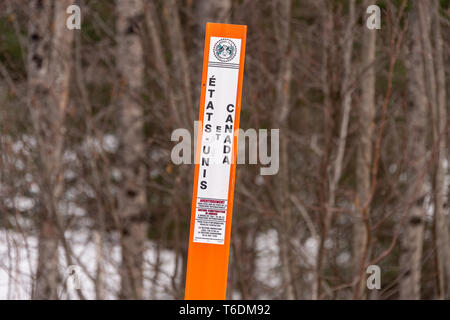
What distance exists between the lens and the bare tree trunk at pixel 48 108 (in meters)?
4.07

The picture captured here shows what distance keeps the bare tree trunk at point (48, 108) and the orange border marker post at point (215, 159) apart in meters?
2.20

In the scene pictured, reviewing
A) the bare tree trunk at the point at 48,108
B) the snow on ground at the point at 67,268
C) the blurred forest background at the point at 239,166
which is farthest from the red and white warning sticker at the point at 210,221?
the bare tree trunk at the point at 48,108

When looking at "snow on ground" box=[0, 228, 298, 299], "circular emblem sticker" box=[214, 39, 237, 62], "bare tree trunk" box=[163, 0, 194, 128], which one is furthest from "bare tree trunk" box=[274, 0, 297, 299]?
"circular emblem sticker" box=[214, 39, 237, 62]

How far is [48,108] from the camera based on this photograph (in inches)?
178

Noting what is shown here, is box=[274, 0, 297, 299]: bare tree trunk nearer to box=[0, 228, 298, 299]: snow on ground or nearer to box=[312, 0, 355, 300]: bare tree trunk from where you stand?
box=[0, 228, 298, 299]: snow on ground

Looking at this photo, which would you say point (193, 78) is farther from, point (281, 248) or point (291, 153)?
point (291, 153)

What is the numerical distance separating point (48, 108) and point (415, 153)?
119 inches

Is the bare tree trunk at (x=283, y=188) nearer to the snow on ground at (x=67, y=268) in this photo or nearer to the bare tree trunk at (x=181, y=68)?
the snow on ground at (x=67, y=268)

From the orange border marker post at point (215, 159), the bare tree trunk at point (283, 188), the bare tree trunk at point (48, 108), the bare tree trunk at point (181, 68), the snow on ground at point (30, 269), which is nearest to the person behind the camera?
the orange border marker post at point (215, 159)

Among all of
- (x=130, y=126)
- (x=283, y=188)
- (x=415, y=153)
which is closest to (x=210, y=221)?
(x=283, y=188)

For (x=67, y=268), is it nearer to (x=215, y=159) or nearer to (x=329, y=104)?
(x=329, y=104)

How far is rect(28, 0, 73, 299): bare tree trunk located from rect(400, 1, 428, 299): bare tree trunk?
2.73 meters

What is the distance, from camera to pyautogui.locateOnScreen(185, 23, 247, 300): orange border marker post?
183 cm
